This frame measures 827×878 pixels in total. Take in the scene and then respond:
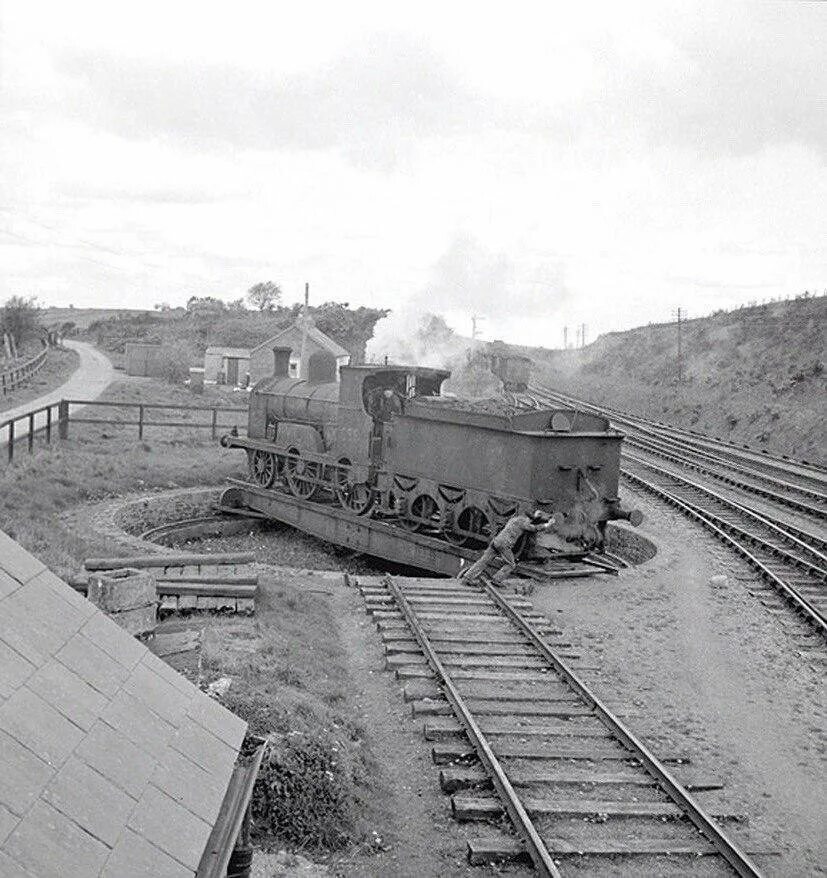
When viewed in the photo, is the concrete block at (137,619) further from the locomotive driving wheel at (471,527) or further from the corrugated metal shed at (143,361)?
the corrugated metal shed at (143,361)

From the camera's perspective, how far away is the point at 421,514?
638 inches

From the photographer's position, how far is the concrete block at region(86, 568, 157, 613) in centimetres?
842

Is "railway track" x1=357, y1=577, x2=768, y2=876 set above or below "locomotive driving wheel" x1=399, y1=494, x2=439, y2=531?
below

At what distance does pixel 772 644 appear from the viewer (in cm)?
1102

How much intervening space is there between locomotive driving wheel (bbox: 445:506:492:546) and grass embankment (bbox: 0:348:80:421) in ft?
47.6

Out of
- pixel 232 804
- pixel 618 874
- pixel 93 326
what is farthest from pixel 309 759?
pixel 93 326

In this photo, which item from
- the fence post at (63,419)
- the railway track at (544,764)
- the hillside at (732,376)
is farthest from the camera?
the hillside at (732,376)

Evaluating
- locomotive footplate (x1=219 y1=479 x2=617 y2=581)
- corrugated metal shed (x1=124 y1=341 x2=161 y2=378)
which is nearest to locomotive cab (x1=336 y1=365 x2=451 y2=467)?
locomotive footplate (x1=219 y1=479 x2=617 y2=581)

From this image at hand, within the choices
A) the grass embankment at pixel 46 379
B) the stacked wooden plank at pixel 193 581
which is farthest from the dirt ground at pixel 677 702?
the grass embankment at pixel 46 379

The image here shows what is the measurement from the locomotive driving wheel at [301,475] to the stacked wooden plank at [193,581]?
6.97m

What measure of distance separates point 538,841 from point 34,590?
3693 mm

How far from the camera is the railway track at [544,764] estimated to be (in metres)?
6.00

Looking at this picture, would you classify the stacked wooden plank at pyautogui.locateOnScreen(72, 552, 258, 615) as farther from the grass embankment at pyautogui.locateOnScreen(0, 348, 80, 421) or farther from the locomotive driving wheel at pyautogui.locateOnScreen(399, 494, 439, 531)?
the grass embankment at pyautogui.locateOnScreen(0, 348, 80, 421)

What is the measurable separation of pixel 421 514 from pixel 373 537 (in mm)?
956
